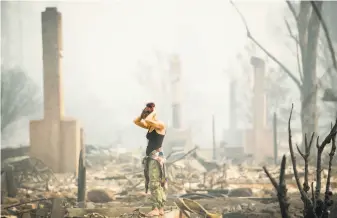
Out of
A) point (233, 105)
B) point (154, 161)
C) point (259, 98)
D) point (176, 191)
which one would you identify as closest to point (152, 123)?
point (154, 161)

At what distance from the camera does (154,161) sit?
→ 6.93m

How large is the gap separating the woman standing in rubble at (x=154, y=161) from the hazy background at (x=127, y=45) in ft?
36.2

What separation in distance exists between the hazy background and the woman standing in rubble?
1102 centimetres

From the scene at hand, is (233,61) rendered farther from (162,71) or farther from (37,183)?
(37,183)

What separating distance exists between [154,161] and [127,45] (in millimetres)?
19257

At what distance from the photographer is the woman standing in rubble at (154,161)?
6.93 meters

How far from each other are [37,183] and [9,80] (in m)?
9.38

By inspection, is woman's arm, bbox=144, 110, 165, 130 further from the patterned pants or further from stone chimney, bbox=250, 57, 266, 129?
stone chimney, bbox=250, 57, 266, 129

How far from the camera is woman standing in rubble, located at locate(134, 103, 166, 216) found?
6.93 metres

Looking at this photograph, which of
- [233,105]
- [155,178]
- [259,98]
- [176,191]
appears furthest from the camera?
[233,105]

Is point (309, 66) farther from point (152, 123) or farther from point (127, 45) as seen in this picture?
point (127, 45)

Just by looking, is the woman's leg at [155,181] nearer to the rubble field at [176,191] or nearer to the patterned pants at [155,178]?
the patterned pants at [155,178]

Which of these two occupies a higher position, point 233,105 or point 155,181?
point 233,105

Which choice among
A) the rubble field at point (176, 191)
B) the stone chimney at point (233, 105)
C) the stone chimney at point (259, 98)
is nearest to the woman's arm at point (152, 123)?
the rubble field at point (176, 191)
